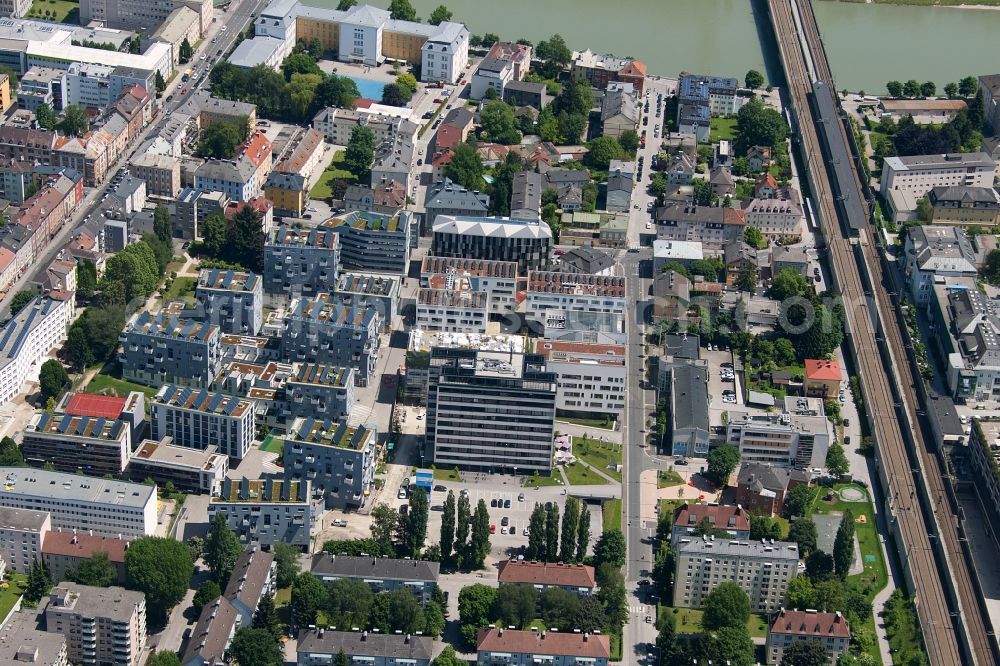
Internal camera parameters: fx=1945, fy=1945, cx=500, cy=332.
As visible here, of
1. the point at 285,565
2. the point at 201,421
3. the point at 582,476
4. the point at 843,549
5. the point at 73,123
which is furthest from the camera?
the point at 73,123

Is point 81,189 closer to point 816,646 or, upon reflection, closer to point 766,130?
point 766,130

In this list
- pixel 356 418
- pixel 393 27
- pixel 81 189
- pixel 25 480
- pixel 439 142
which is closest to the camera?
pixel 25 480

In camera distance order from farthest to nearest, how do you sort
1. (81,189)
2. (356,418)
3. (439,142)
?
(439,142), (81,189), (356,418)

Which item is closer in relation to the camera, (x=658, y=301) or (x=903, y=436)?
(x=903, y=436)

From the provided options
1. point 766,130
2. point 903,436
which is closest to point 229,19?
point 766,130

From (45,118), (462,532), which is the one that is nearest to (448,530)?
(462,532)

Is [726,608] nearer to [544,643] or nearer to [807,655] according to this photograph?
[807,655]

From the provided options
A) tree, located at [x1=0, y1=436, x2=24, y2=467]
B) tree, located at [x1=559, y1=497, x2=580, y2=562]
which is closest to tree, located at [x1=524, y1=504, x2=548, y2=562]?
tree, located at [x1=559, y1=497, x2=580, y2=562]
